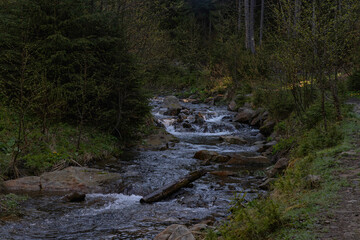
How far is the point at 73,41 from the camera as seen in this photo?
1097 centimetres

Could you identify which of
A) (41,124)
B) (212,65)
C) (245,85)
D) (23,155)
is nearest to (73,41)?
(41,124)

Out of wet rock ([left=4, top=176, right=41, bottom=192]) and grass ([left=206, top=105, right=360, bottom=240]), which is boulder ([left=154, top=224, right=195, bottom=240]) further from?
wet rock ([left=4, top=176, right=41, bottom=192])

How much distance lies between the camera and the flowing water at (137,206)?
5.40 meters

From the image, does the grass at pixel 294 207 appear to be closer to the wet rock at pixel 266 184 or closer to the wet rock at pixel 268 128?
the wet rock at pixel 266 184

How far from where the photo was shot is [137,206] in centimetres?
678

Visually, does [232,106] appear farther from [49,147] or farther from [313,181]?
[313,181]

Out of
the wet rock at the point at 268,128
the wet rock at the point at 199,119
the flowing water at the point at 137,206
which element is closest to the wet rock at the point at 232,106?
the wet rock at the point at 199,119

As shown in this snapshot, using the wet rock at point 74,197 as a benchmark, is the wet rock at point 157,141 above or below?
below

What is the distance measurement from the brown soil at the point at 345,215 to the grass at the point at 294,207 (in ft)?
0.29

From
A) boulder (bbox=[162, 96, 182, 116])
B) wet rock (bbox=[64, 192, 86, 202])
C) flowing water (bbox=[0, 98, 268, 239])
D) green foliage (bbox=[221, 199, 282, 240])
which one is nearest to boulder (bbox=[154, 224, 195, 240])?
green foliage (bbox=[221, 199, 282, 240])

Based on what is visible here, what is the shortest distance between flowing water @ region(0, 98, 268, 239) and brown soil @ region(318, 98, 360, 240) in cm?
217

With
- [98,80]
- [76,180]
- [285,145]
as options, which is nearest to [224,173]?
[285,145]

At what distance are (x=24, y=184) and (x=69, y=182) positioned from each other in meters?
0.97

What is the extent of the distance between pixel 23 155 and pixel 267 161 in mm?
7176
